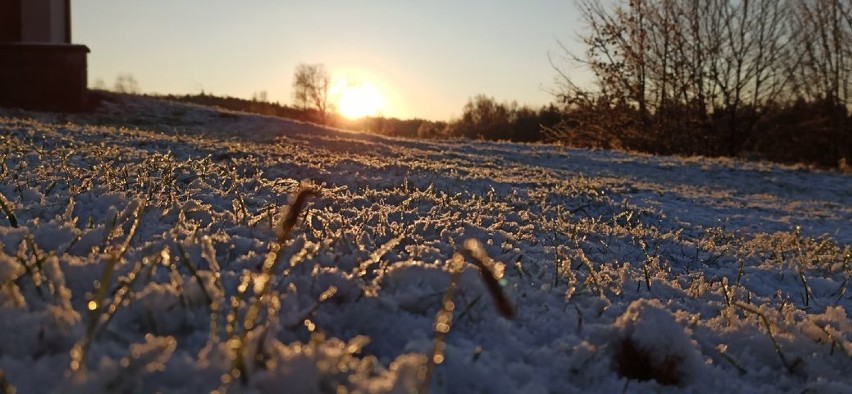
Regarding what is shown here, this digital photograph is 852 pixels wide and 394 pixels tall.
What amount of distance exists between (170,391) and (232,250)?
0.90 metres

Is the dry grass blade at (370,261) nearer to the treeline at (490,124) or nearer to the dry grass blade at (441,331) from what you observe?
the dry grass blade at (441,331)

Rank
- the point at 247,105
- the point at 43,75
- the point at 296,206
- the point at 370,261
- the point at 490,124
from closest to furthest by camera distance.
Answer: the point at 296,206 < the point at 370,261 < the point at 43,75 < the point at 247,105 < the point at 490,124

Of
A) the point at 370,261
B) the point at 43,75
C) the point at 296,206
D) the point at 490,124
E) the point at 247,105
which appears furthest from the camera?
the point at 490,124

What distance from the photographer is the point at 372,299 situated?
1.34 meters

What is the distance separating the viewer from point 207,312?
3.85 feet

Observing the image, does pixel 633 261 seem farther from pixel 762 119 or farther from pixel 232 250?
pixel 762 119

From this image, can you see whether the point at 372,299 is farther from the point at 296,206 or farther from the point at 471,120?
the point at 471,120

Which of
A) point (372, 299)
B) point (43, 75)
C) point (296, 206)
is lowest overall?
point (372, 299)

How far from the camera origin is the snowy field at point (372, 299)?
926mm

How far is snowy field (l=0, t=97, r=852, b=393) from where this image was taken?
3.04 ft

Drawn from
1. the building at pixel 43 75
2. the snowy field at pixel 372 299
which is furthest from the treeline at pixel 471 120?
the snowy field at pixel 372 299

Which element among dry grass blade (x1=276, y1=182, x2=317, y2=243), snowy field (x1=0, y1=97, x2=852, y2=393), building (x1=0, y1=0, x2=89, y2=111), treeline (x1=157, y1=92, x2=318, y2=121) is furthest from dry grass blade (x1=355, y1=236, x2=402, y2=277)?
treeline (x1=157, y1=92, x2=318, y2=121)

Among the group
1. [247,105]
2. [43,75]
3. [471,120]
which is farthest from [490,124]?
[43,75]

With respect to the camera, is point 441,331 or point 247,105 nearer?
point 441,331
